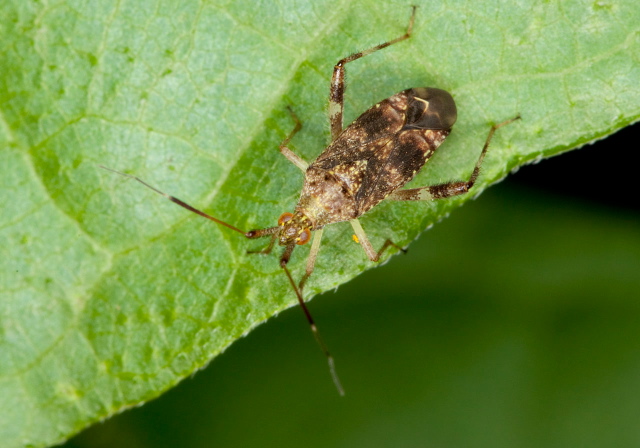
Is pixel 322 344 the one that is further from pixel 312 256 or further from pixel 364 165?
pixel 364 165

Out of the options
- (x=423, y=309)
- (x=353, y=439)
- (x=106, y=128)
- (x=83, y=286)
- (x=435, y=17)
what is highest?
(x=106, y=128)

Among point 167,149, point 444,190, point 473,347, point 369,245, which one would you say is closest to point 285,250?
point 369,245

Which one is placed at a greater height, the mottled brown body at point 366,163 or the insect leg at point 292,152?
the insect leg at point 292,152

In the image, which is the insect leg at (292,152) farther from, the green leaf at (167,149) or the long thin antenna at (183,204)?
the long thin antenna at (183,204)

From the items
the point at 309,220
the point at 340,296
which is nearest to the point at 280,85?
the point at 309,220

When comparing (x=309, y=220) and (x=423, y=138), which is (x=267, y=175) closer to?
(x=309, y=220)

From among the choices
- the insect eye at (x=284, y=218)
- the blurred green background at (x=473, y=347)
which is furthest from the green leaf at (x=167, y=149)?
the blurred green background at (x=473, y=347)

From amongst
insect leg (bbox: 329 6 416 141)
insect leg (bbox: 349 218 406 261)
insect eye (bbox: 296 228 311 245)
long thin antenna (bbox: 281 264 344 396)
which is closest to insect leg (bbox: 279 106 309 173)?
insect leg (bbox: 329 6 416 141)
